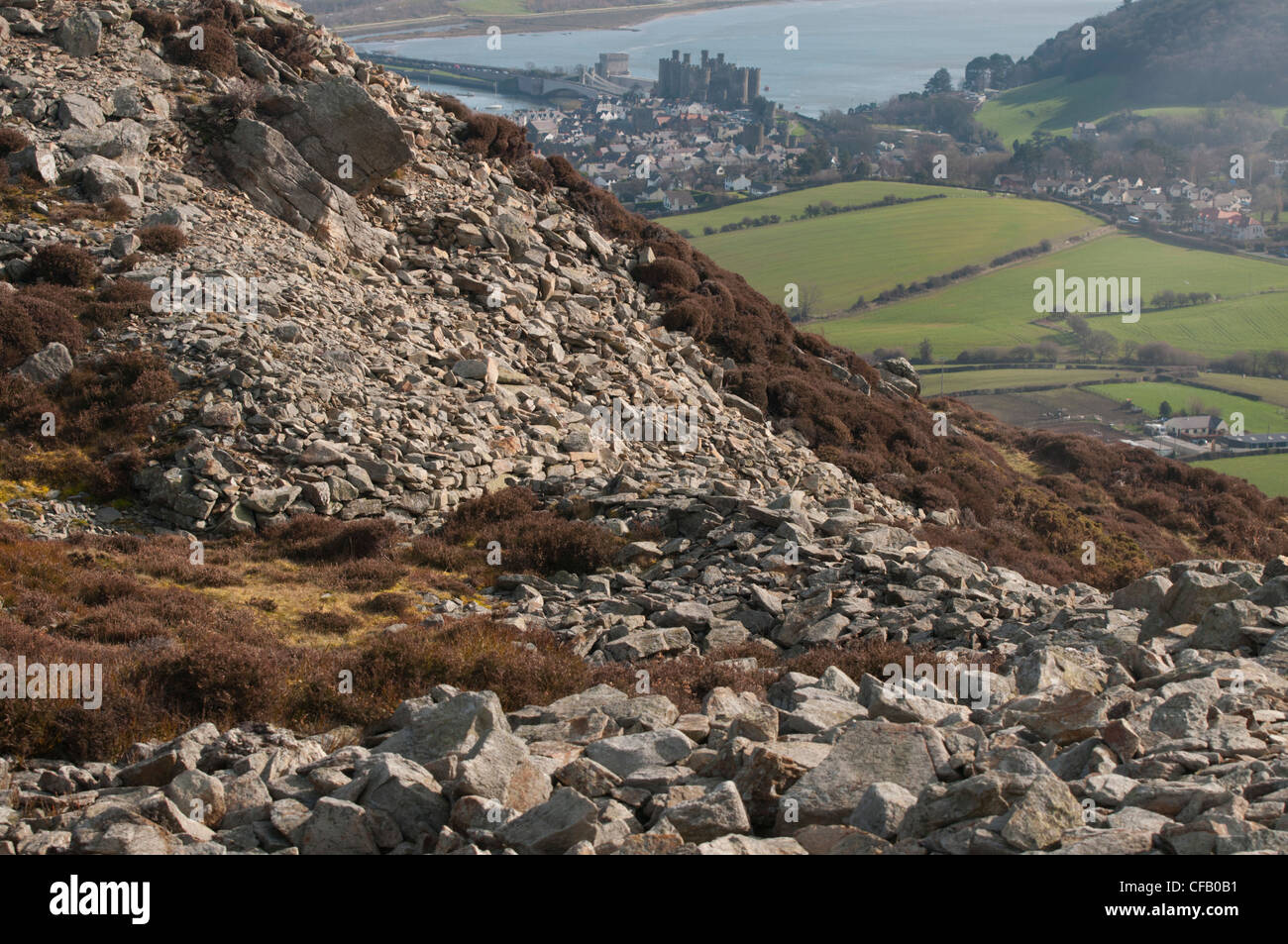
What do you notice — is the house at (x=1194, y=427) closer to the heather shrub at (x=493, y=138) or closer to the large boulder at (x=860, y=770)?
the heather shrub at (x=493, y=138)

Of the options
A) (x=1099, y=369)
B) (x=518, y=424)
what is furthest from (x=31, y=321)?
(x=1099, y=369)

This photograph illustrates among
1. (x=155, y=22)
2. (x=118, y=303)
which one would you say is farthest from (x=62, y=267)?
(x=155, y=22)

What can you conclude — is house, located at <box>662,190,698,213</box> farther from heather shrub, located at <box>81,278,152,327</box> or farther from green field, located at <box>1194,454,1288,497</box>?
heather shrub, located at <box>81,278,152,327</box>

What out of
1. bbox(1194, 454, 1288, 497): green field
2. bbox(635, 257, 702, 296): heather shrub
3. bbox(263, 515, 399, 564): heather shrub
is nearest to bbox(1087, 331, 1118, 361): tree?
bbox(1194, 454, 1288, 497): green field

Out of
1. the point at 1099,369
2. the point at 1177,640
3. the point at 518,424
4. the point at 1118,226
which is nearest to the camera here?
the point at 1177,640

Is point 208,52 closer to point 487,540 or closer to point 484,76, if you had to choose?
point 487,540

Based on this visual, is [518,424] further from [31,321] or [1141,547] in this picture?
[1141,547]
